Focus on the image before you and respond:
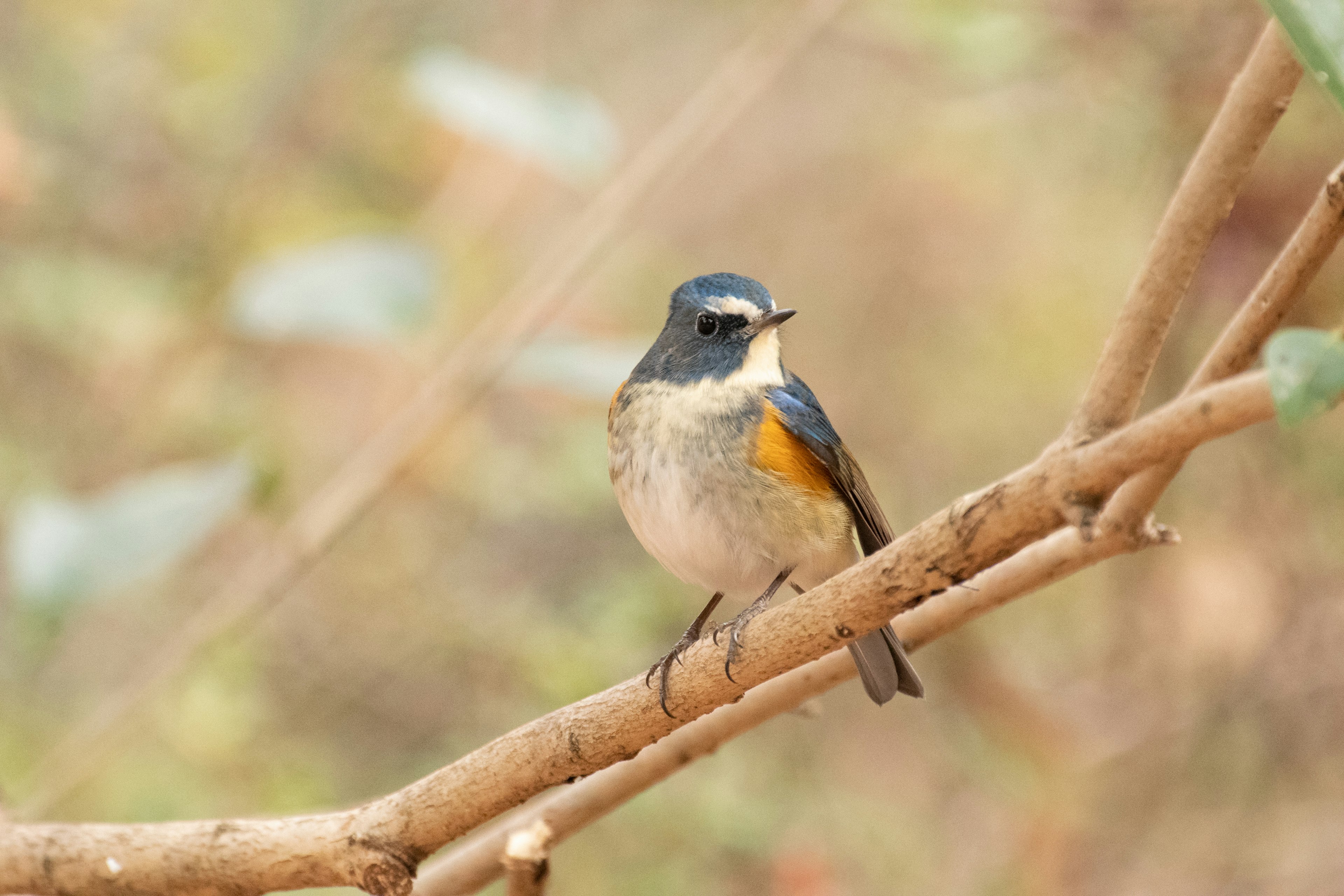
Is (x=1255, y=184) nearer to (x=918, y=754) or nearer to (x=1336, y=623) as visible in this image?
(x=1336, y=623)

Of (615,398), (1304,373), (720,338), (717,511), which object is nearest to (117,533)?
(615,398)

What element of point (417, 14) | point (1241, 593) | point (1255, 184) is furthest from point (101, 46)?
point (1241, 593)

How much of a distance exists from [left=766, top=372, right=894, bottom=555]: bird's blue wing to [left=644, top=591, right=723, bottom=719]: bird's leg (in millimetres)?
362

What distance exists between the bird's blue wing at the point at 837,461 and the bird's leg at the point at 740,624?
181 millimetres

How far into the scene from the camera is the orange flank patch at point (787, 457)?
2.41 m

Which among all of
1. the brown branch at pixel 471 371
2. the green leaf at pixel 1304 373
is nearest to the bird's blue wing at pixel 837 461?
the brown branch at pixel 471 371

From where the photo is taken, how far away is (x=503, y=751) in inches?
71.8

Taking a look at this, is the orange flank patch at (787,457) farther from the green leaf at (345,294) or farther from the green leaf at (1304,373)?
the green leaf at (1304,373)

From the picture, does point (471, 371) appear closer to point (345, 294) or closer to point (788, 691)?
point (345, 294)

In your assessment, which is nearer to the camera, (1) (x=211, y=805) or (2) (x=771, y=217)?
(1) (x=211, y=805)

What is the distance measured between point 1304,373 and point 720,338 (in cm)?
179

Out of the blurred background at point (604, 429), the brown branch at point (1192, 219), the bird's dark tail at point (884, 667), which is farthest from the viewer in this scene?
the blurred background at point (604, 429)

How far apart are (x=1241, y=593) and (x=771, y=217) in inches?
125

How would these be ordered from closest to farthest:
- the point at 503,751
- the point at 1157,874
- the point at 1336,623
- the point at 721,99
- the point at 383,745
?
the point at 503,751
the point at 721,99
the point at 1336,623
the point at 1157,874
the point at 383,745
